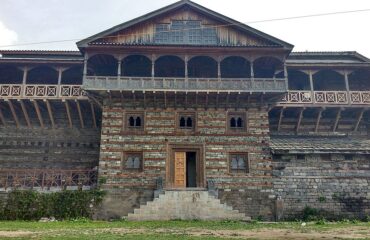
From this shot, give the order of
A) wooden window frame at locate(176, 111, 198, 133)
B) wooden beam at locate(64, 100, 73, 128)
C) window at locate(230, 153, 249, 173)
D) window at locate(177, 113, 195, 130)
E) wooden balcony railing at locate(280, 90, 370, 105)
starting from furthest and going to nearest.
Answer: wooden balcony railing at locate(280, 90, 370, 105), wooden beam at locate(64, 100, 73, 128), window at locate(177, 113, 195, 130), wooden window frame at locate(176, 111, 198, 133), window at locate(230, 153, 249, 173)

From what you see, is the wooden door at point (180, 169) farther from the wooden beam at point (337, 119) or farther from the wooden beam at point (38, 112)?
the wooden beam at point (337, 119)

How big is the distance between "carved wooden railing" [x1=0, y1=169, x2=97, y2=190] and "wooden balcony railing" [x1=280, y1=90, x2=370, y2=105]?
13945 mm

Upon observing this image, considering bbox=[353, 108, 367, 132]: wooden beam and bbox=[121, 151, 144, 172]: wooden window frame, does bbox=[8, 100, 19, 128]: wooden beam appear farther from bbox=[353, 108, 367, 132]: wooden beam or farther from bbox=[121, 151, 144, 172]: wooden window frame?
bbox=[353, 108, 367, 132]: wooden beam

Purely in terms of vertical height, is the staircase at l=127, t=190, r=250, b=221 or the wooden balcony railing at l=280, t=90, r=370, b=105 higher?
the wooden balcony railing at l=280, t=90, r=370, b=105

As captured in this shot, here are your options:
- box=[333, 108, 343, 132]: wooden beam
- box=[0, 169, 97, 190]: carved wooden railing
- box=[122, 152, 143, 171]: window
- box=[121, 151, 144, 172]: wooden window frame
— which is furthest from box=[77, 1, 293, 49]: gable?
box=[0, 169, 97, 190]: carved wooden railing

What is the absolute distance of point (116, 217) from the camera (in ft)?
69.7

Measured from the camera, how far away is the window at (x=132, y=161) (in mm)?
22609

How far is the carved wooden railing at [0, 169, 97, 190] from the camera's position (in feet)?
72.1

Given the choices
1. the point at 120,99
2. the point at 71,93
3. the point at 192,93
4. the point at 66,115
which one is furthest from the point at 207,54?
the point at 66,115

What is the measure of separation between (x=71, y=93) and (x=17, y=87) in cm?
361

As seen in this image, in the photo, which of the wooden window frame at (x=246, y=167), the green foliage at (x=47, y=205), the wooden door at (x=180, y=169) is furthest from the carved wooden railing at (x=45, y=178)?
the wooden window frame at (x=246, y=167)

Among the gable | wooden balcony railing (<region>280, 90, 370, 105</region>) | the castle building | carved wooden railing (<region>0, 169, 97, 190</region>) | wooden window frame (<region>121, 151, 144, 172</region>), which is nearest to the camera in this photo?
carved wooden railing (<region>0, 169, 97, 190</region>)

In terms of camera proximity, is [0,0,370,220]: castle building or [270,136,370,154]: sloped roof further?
[270,136,370,154]: sloped roof

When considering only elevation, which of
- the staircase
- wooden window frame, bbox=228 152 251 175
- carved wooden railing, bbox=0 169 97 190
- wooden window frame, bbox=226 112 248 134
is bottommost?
the staircase
